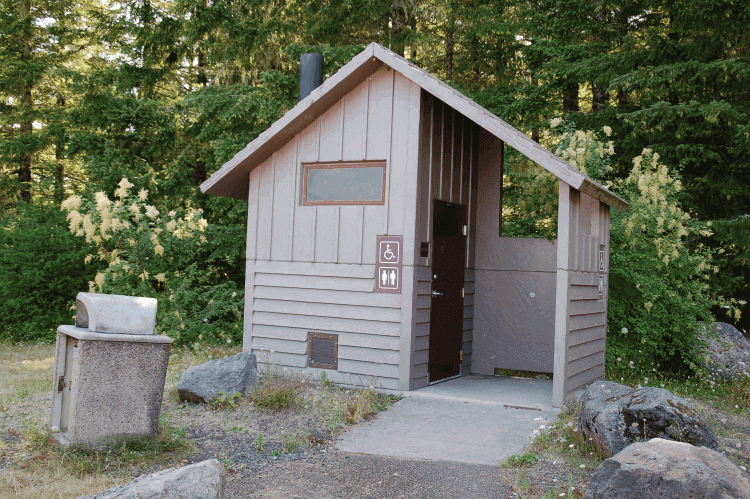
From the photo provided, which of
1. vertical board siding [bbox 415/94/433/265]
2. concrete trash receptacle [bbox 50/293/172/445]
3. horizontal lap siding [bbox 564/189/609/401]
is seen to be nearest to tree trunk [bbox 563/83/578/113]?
horizontal lap siding [bbox 564/189/609/401]

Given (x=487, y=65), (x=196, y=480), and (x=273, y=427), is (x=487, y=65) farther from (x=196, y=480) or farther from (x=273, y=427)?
(x=196, y=480)

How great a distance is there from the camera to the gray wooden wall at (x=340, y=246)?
7.93 metres

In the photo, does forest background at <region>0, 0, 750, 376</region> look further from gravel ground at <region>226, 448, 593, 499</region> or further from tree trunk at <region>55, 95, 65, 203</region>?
gravel ground at <region>226, 448, 593, 499</region>

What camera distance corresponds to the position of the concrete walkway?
5.59 m

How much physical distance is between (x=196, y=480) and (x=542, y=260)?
6.71 m

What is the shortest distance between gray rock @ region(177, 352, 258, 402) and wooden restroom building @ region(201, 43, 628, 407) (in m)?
1.29

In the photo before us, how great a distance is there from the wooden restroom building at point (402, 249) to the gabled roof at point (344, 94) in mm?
23

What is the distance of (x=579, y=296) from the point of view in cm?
767

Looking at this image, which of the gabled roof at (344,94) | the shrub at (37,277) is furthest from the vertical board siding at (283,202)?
the shrub at (37,277)

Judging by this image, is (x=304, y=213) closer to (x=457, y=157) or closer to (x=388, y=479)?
(x=457, y=157)

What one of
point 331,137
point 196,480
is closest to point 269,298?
point 331,137

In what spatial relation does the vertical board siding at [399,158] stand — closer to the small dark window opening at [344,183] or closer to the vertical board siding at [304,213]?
the small dark window opening at [344,183]

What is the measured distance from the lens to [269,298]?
8805 millimetres

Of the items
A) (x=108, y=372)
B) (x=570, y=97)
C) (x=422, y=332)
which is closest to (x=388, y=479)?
(x=108, y=372)
